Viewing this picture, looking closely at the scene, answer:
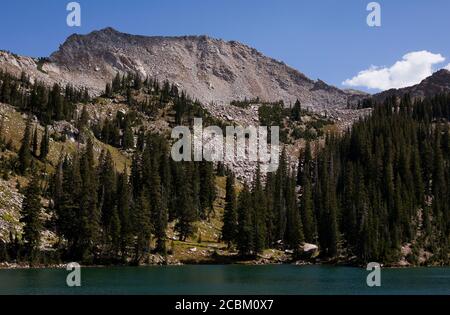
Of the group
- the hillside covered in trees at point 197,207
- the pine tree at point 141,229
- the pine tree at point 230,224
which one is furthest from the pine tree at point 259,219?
the pine tree at point 141,229

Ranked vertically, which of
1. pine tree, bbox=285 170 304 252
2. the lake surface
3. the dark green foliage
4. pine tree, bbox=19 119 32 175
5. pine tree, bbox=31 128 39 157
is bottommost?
the lake surface

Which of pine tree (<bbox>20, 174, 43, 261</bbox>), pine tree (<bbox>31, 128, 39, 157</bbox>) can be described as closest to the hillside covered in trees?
pine tree (<bbox>20, 174, 43, 261</bbox>)

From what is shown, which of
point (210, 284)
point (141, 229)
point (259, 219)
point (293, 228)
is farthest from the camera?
point (293, 228)

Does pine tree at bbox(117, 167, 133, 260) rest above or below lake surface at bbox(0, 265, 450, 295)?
above

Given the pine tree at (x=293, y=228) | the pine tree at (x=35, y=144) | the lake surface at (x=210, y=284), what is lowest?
the lake surface at (x=210, y=284)

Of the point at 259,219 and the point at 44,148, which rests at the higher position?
the point at 44,148

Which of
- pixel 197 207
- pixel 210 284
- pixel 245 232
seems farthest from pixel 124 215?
pixel 210 284

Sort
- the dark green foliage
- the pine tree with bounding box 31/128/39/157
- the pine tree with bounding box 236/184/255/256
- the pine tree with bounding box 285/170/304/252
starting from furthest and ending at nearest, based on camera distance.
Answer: the dark green foliage, the pine tree with bounding box 31/128/39/157, the pine tree with bounding box 285/170/304/252, the pine tree with bounding box 236/184/255/256

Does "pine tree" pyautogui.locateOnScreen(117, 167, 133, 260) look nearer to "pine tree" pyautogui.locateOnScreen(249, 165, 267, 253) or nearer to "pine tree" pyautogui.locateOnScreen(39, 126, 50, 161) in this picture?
"pine tree" pyautogui.locateOnScreen(249, 165, 267, 253)

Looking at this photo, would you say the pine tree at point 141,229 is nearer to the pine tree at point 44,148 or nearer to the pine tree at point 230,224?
the pine tree at point 230,224

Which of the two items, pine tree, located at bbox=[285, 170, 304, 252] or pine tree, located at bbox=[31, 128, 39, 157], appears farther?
pine tree, located at bbox=[31, 128, 39, 157]

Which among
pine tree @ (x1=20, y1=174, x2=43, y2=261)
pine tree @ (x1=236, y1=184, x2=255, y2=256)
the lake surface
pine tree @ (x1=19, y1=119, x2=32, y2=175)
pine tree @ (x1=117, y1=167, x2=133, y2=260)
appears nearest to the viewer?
the lake surface

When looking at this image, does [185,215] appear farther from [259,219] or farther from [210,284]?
[210,284]
